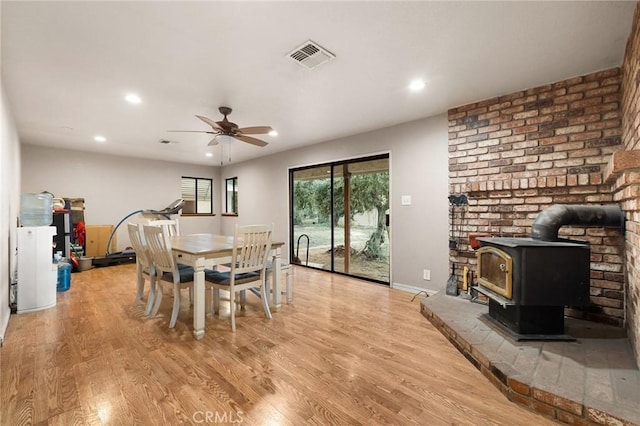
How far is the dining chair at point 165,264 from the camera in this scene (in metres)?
2.66

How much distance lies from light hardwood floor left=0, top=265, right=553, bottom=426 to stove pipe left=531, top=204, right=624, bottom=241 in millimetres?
1277

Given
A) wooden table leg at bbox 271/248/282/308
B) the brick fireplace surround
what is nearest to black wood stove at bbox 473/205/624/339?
the brick fireplace surround

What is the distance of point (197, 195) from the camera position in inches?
303

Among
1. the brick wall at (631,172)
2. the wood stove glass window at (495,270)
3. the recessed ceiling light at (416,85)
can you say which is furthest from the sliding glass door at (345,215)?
the brick wall at (631,172)

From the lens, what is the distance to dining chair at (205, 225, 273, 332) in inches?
107

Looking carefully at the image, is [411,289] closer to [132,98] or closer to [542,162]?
[542,162]

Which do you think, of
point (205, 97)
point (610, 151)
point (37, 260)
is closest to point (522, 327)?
point (610, 151)

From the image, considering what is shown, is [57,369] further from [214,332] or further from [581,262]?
[581,262]

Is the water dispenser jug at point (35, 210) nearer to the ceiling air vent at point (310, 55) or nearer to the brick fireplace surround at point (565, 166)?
the ceiling air vent at point (310, 55)

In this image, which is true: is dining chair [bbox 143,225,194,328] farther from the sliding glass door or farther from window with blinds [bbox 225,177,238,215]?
window with blinds [bbox 225,177,238,215]

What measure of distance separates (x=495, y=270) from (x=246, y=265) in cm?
231

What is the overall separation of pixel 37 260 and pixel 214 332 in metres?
2.38

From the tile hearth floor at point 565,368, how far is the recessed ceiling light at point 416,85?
229cm

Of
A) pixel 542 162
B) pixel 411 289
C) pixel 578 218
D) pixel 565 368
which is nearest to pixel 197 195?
pixel 411 289
